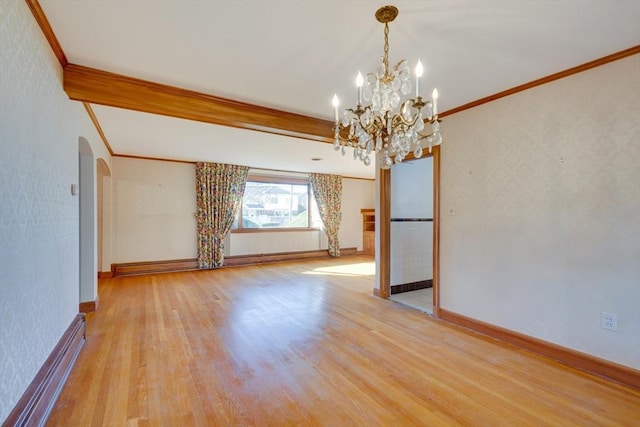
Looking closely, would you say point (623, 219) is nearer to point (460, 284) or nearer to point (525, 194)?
point (525, 194)

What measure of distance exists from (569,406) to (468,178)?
2040mm

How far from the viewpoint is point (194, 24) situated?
1.84m

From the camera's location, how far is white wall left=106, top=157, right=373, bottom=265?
570 cm

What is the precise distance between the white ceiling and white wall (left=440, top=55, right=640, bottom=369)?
0.94 feet

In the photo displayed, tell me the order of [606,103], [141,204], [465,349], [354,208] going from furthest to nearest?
[354,208] < [141,204] < [465,349] < [606,103]

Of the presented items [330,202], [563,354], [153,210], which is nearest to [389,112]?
[563,354]

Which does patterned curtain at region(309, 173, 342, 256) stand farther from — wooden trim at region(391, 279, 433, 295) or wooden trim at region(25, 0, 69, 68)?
wooden trim at region(25, 0, 69, 68)

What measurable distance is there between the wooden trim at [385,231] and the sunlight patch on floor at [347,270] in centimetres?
166

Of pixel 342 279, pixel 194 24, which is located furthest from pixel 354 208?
pixel 194 24

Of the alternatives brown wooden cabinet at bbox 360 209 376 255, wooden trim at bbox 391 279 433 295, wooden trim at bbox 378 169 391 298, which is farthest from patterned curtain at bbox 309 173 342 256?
wooden trim at bbox 378 169 391 298

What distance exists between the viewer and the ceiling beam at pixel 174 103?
7.97 feet

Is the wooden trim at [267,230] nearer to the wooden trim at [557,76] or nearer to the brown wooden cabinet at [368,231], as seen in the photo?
the brown wooden cabinet at [368,231]

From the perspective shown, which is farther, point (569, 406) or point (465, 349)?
point (465, 349)

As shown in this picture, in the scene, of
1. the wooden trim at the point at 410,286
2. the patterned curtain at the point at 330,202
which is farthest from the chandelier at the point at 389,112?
the patterned curtain at the point at 330,202
